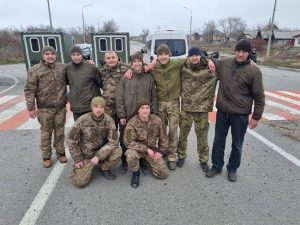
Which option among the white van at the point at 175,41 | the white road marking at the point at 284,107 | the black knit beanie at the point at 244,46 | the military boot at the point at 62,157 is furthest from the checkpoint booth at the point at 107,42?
the black knit beanie at the point at 244,46

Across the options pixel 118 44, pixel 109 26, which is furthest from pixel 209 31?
pixel 118 44

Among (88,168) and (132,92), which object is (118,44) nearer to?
(132,92)

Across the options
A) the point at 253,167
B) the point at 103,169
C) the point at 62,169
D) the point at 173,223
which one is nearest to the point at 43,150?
the point at 62,169

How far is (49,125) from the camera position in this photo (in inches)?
177

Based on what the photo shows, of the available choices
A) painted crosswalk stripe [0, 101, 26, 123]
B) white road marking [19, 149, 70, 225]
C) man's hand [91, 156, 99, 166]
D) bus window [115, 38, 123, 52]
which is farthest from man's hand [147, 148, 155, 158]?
bus window [115, 38, 123, 52]

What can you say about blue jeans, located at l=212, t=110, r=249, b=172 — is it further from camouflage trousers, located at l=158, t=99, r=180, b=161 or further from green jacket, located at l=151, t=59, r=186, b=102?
green jacket, located at l=151, t=59, r=186, b=102

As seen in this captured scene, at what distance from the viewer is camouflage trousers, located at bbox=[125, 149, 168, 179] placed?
401cm

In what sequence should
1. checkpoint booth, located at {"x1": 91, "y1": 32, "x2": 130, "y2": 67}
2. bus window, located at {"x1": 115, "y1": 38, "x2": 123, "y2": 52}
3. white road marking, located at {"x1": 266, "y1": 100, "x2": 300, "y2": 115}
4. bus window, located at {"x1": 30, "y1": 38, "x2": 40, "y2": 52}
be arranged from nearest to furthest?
white road marking, located at {"x1": 266, "y1": 100, "x2": 300, "y2": 115}, bus window, located at {"x1": 30, "y1": 38, "x2": 40, "y2": 52}, checkpoint booth, located at {"x1": 91, "y1": 32, "x2": 130, "y2": 67}, bus window, located at {"x1": 115, "y1": 38, "x2": 123, "y2": 52}

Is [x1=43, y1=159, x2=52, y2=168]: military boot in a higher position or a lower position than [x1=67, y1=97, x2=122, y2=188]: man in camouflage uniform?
lower

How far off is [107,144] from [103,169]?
40cm

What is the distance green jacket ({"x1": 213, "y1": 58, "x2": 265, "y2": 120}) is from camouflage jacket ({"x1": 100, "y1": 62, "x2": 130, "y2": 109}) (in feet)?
4.88

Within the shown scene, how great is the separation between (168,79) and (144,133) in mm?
907

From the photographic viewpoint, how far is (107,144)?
407 centimetres

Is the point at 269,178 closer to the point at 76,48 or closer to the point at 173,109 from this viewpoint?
the point at 173,109
